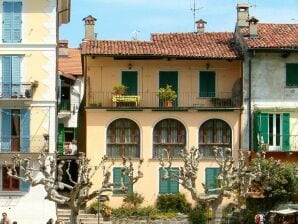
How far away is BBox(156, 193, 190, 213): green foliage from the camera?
185 ft

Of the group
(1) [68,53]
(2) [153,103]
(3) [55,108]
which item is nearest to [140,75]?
(2) [153,103]

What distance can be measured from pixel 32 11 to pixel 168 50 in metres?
8.52

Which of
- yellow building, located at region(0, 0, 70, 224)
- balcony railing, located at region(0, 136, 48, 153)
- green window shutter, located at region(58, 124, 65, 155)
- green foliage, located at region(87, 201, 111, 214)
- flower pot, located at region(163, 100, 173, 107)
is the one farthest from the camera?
green window shutter, located at region(58, 124, 65, 155)

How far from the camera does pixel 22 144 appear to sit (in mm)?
55250

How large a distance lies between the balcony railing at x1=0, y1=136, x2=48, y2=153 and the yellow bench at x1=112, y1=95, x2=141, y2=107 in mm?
5177

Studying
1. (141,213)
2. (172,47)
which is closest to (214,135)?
(172,47)

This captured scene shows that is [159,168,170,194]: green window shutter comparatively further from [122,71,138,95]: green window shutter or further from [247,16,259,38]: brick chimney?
[247,16,259,38]: brick chimney

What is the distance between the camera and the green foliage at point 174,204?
185 feet

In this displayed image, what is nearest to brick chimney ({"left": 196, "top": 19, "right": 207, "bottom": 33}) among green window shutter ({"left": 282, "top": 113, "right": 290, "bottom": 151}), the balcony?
green window shutter ({"left": 282, "top": 113, "right": 290, "bottom": 151})

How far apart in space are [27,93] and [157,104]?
801cm

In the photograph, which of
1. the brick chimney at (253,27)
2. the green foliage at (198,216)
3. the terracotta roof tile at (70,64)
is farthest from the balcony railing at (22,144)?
the terracotta roof tile at (70,64)

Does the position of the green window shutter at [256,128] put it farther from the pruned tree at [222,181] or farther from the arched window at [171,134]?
the pruned tree at [222,181]

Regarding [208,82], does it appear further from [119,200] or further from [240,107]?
[119,200]

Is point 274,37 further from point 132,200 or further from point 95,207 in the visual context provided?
point 95,207
